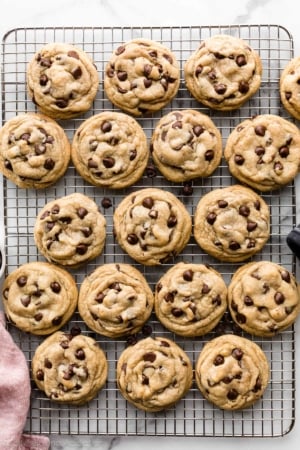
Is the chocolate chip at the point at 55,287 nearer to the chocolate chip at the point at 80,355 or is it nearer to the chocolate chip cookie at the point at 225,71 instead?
the chocolate chip at the point at 80,355

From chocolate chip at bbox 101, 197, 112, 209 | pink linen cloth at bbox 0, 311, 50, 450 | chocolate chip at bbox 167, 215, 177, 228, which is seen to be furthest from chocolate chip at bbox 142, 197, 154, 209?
pink linen cloth at bbox 0, 311, 50, 450

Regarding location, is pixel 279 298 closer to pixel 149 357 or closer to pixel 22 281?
pixel 149 357

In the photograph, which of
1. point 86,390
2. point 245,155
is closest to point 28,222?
point 86,390

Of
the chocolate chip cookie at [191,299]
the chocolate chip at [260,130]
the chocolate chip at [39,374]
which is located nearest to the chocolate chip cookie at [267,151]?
the chocolate chip at [260,130]

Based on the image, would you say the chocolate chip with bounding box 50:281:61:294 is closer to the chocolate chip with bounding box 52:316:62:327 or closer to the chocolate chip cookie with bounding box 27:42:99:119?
the chocolate chip with bounding box 52:316:62:327

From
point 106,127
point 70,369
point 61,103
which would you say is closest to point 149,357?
point 70,369

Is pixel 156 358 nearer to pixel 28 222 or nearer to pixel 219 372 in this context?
pixel 219 372
